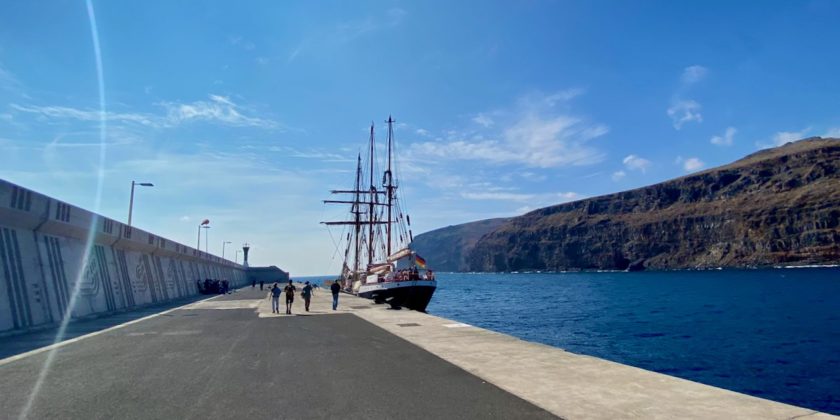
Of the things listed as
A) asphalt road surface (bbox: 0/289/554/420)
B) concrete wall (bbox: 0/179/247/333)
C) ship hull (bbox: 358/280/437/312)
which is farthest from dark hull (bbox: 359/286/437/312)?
asphalt road surface (bbox: 0/289/554/420)

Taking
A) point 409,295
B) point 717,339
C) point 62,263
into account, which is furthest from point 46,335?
point 717,339

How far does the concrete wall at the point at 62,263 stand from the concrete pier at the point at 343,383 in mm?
4202

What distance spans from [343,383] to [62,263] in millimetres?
21511

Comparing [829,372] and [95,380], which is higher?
[95,380]

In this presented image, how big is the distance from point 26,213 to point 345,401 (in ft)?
63.2

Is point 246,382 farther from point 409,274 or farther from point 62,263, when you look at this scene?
point 409,274

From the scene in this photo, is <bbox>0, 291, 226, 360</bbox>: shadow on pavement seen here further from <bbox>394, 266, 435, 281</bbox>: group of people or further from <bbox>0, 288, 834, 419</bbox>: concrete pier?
<bbox>394, 266, 435, 281</bbox>: group of people

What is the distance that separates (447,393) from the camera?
31.9 feet

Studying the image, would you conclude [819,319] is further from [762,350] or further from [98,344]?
[98,344]

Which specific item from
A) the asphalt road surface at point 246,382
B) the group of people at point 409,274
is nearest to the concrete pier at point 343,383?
the asphalt road surface at point 246,382

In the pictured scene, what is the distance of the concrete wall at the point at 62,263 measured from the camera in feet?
64.4

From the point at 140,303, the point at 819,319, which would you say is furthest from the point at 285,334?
the point at 819,319

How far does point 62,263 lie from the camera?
24.7 m

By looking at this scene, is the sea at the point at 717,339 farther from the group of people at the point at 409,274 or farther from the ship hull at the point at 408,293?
the group of people at the point at 409,274
